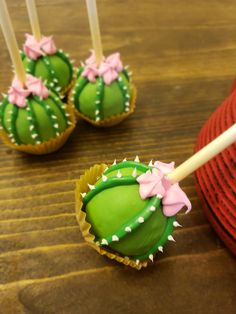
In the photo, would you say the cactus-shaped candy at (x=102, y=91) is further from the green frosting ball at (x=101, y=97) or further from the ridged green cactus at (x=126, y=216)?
the ridged green cactus at (x=126, y=216)

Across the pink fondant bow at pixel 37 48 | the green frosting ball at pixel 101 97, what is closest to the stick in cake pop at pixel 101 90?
the green frosting ball at pixel 101 97

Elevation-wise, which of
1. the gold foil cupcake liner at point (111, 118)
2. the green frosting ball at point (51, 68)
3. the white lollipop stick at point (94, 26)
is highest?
the white lollipop stick at point (94, 26)

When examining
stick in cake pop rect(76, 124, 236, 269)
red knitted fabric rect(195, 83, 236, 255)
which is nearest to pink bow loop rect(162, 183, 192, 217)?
stick in cake pop rect(76, 124, 236, 269)

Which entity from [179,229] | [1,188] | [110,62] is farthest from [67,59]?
[179,229]

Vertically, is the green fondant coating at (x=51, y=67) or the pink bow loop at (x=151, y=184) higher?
the green fondant coating at (x=51, y=67)

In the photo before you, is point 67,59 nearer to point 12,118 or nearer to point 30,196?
point 12,118

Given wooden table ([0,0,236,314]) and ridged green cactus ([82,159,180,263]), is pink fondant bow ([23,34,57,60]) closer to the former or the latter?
wooden table ([0,0,236,314])

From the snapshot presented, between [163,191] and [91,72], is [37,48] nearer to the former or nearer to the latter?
[91,72]
